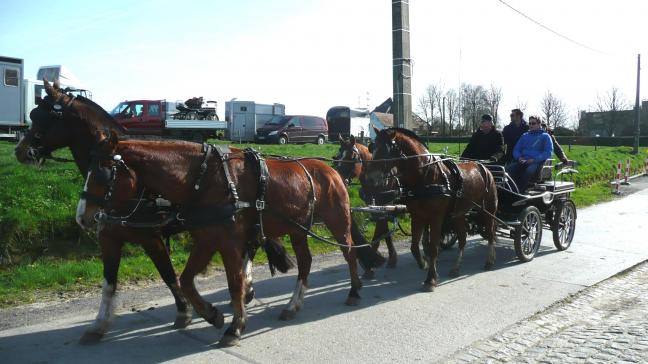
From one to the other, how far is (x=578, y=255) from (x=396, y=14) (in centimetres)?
535

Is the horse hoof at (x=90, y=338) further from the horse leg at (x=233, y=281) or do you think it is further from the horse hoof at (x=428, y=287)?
the horse hoof at (x=428, y=287)

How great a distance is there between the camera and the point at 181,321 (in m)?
5.21

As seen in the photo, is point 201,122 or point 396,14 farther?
point 201,122

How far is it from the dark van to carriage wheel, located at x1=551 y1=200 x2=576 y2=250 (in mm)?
19302

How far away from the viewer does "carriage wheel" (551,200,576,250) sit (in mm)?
9312

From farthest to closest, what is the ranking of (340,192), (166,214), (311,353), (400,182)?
(400,182) → (340,192) → (166,214) → (311,353)

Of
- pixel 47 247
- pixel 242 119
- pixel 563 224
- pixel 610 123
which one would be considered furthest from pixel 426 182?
pixel 610 123

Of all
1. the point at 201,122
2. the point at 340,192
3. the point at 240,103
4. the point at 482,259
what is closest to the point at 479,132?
the point at 482,259

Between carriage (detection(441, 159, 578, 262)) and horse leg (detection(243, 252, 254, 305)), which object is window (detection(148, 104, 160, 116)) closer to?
carriage (detection(441, 159, 578, 262))

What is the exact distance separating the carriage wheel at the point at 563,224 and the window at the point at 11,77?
70.5 feet

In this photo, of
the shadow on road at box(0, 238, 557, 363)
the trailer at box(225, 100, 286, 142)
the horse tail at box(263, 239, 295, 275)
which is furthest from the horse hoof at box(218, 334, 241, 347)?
the trailer at box(225, 100, 286, 142)

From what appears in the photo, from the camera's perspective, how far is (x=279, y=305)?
20.0 ft

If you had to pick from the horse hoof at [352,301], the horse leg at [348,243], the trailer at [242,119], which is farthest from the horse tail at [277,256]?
the trailer at [242,119]

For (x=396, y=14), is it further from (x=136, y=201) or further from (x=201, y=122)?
(x=201, y=122)
